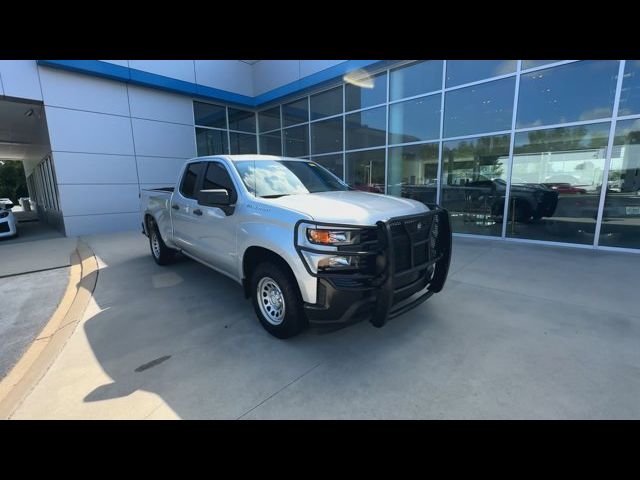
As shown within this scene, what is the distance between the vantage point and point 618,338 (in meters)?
3.14

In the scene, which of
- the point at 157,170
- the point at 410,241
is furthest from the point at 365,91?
the point at 410,241

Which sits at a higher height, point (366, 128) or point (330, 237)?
point (366, 128)

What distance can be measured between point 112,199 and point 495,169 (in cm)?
1226

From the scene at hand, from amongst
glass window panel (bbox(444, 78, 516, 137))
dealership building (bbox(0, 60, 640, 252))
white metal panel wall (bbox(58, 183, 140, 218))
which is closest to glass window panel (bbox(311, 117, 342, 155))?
dealership building (bbox(0, 60, 640, 252))

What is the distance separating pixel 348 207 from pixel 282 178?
1.24m

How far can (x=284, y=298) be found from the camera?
292cm

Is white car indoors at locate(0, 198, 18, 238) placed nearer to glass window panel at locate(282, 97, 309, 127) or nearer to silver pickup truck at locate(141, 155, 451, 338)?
silver pickup truck at locate(141, 155, 451, 338)

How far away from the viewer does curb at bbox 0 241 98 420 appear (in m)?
2.47

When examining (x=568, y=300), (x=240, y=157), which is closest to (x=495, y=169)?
(x=568, y=300)

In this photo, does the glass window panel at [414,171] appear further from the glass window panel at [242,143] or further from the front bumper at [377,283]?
the glass window panel at [242,143]

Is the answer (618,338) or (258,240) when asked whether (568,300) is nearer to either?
(618,338)

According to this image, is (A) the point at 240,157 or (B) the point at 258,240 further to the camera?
(A) the point at 240,157

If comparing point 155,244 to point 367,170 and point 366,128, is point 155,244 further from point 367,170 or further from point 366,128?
point 366,128
